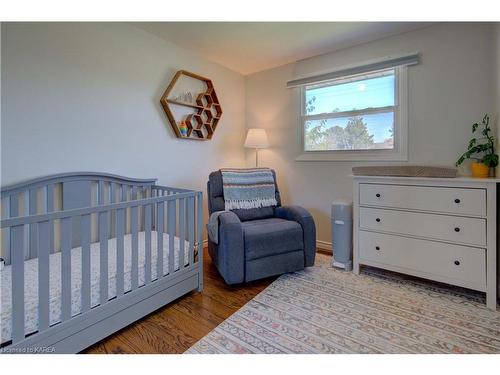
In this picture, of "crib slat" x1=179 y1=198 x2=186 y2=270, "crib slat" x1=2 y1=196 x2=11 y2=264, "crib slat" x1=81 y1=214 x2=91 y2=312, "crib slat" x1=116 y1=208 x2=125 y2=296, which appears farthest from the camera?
"crib slat" x1=179 y1=198 x2=186 y2=270

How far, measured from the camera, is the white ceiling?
2.32 metres

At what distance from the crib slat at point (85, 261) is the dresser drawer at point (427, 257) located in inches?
81.5

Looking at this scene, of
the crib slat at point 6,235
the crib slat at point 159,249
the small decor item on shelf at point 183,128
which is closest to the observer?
the crib slat at point 6,235

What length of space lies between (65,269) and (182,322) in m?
0.77

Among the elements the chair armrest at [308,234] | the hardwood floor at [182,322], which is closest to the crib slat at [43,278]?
the hardwood floor at [182,322]

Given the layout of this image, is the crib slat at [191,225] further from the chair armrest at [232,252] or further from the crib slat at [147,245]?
the crib slat at [147,245]

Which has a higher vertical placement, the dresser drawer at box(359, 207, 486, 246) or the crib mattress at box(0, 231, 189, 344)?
the dresser drawer at box(359, 207, 486, 246)

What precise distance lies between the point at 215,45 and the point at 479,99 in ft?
8.05

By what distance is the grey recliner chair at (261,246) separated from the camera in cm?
203

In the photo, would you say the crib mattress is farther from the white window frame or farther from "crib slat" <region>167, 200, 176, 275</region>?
the white window frame

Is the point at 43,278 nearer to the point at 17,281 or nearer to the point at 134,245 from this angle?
the point at 17,281

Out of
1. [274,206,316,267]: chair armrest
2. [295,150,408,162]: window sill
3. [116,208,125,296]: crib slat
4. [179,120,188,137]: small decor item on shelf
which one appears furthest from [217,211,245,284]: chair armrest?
[295,150,408,162]: window sill
